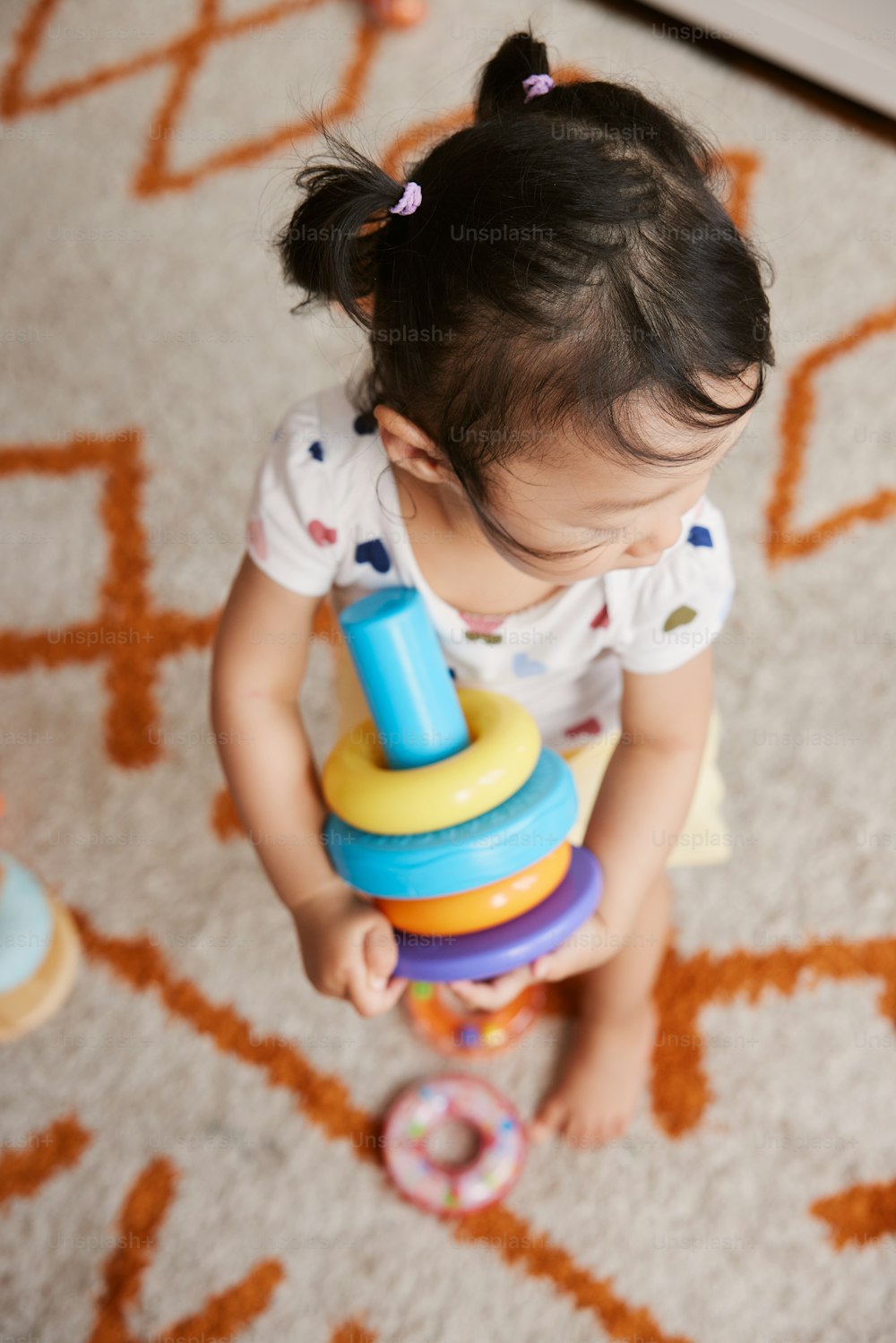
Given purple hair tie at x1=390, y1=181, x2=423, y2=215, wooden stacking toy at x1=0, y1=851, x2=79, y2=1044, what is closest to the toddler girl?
purple hair tie at x1=390, y1=181, x2=423, y2=215

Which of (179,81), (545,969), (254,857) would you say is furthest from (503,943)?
(179,81)

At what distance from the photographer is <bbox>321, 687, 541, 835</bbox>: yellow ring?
64 centimetres

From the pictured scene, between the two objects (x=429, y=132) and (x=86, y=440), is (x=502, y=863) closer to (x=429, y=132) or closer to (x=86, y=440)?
(x=86, y=440)

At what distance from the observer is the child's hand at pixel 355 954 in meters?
0.72

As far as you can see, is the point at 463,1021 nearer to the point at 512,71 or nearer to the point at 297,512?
the point at 297,512

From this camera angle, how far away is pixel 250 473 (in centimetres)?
125

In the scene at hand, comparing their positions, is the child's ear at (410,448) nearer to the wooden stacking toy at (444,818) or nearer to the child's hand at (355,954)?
the wooden stacking toy at (444,818)

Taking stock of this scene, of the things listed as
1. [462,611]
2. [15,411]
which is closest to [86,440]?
[15,411]

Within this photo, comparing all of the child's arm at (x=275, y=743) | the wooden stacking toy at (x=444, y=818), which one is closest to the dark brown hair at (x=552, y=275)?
the wooden stacking toy at (x=444, y=818)

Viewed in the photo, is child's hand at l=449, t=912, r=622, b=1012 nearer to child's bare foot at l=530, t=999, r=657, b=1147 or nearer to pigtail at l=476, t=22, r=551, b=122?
child's bare foot at l=530, t=999, r=657, b=1147

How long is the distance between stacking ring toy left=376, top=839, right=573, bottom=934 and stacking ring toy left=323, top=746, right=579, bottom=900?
1 centimetres

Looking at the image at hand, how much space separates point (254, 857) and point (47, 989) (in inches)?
7.9

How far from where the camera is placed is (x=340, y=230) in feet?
2.00

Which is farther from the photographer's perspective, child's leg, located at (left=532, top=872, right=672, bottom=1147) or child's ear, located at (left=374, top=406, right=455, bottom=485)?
child's leg, located at (left=532, top=872, right=672, bottom=1147)
